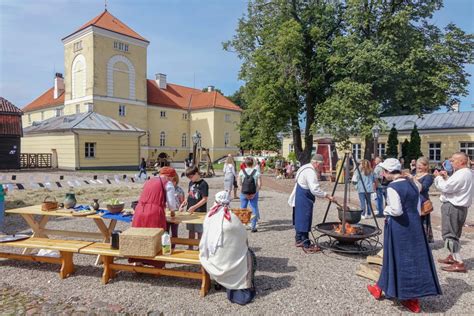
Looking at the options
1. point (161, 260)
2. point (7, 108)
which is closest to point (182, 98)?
point (7, 108)

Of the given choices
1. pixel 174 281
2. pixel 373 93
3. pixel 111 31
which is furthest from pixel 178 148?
pixel 174 281

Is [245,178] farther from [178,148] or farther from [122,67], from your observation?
[178,148]

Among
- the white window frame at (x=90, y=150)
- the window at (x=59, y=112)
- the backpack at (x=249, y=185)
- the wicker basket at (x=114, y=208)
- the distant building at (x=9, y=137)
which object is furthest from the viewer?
the window at (x=59, y=112)

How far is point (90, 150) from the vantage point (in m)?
28.3

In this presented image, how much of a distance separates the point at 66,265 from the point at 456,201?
5.95 metres

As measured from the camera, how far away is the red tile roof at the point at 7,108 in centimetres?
2714

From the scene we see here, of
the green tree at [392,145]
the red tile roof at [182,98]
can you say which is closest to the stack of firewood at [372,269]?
the green tree at [392,145]

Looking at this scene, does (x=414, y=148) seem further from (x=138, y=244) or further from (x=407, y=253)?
(x=138, y=244)

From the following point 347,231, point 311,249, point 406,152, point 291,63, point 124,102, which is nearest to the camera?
point 347,231

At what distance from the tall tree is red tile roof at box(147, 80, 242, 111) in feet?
71.7

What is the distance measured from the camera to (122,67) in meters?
36.9

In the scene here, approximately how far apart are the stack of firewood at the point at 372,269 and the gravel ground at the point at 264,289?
4.1 inches

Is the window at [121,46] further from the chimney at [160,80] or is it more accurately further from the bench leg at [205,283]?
the bench leg at [205,283]

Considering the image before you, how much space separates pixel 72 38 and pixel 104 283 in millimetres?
38420
